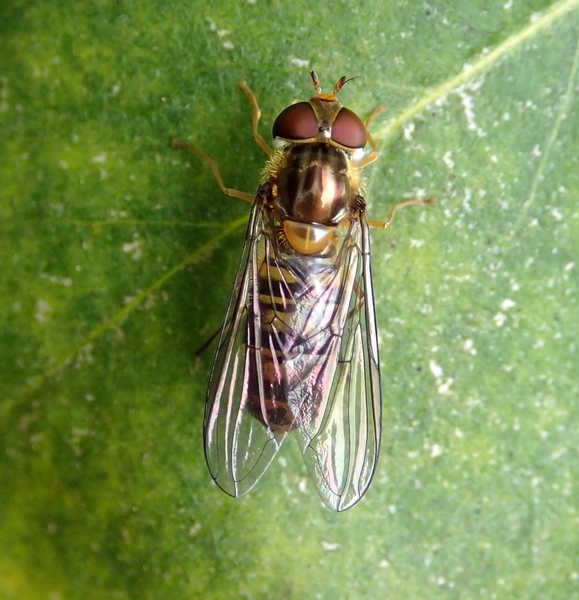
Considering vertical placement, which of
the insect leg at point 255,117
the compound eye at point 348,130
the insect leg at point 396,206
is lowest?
the insect leg at point 396,206

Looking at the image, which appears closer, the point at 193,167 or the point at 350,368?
the point at 350,368

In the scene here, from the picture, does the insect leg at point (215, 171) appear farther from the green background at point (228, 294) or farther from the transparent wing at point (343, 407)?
the transparent wing at point (343, 407)

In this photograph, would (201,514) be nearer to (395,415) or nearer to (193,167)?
(395,415)

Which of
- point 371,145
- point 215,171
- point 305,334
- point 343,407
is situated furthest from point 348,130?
point 343,407

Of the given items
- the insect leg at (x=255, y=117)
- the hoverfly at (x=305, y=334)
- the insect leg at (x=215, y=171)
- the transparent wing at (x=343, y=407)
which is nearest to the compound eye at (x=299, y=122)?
the hoverfly at (x=305, y=334)

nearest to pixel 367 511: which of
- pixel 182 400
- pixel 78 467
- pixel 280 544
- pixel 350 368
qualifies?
pixel 280 544

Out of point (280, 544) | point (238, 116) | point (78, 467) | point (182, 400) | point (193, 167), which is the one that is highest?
point (238, 116)

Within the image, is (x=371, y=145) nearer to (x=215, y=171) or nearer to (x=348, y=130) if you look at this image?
(x=348, y=130)
